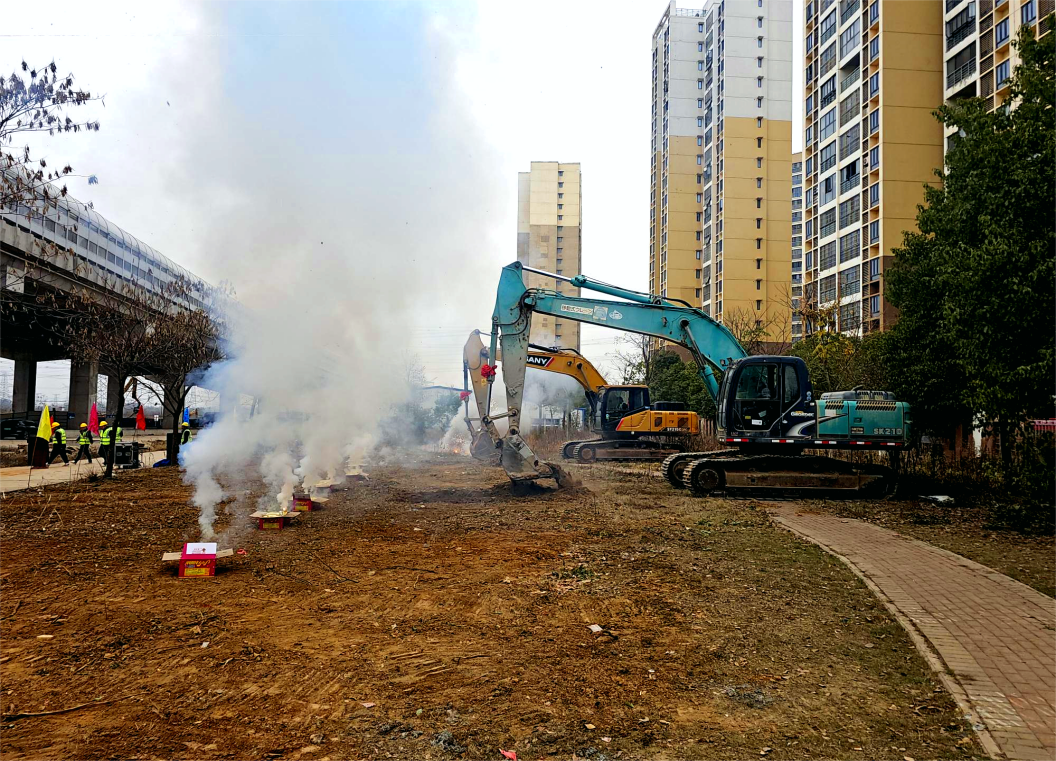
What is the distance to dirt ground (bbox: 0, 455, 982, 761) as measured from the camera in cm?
447

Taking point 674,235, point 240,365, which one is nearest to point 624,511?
point 240,365

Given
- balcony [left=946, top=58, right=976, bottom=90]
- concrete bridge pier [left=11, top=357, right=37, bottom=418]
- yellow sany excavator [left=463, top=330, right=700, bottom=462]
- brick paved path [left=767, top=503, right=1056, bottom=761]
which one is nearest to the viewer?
brick paved path [left=767, top=503, right=1056, bottom=761]

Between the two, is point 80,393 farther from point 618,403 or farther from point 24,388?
point 618,403

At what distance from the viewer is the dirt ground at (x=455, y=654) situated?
14.7 ft

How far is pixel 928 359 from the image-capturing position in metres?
19.2

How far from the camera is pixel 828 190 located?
1957 inches

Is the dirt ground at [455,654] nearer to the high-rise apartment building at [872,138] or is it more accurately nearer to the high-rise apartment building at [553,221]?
the high-rise apartment building at [872,138]

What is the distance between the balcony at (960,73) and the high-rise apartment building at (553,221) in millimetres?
40081

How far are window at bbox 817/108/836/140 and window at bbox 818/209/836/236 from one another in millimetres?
5242

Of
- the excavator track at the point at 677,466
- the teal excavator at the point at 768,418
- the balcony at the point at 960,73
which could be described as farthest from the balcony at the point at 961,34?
the excavator track at the point at 677,466

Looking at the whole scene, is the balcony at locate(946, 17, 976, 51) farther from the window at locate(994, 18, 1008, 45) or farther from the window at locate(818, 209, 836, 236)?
the window at locate(818, 209, 836, 236)

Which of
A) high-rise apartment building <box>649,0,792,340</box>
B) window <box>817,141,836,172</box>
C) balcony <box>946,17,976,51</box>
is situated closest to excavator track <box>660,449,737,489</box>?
balcony <box>946,17,976,51</box>

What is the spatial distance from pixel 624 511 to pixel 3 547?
10.3 meters

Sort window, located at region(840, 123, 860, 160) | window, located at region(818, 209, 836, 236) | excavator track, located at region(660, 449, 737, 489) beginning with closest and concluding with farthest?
excavator track, located at region(660, 449, 737, 489)
window, located at region(840, 123, 860, 160)
window, located at region(818, 209, 836, 236)
